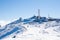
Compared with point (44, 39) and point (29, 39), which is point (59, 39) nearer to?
point (44, 39)

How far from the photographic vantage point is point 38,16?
7850 centimetres

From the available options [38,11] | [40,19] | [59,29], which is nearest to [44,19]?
[40,19]

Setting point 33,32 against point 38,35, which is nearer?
point 38,35

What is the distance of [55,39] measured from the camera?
35.3 metres

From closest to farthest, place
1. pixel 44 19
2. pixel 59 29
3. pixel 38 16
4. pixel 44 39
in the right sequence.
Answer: pixel 44 39 < pixel 59 29 < pixel 44 19 < pixel 38 16

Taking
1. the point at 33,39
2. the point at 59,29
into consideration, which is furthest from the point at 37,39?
the point at 59,29

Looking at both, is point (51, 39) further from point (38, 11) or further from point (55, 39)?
point (38, 11)

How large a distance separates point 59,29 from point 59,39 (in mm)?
15786

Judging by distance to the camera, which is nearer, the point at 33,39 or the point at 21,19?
the point at 33,39

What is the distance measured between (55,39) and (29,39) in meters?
6.58

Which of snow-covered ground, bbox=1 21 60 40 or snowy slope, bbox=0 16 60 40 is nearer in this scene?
snow-covered ground, bbox=1 21 60 40

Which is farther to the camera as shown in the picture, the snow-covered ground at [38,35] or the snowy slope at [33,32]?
the snowy slope at [33,32]

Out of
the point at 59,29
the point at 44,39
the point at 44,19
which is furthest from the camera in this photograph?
the point at 44,19

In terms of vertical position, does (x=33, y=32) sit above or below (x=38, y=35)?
below
